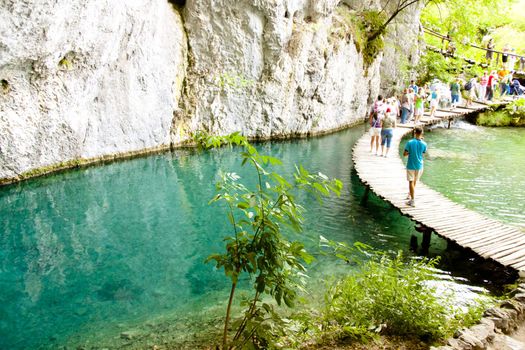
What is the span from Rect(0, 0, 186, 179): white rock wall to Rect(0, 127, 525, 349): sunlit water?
4.33 ft

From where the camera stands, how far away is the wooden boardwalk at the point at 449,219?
332 inches

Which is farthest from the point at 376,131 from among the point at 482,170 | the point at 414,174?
the point at 414,174

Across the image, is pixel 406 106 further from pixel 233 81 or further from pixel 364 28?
pixel 233 81

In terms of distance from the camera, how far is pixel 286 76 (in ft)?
74.2

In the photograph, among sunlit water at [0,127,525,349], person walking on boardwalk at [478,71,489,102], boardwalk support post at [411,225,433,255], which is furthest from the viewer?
person walking on boardwalk at [478,71,489,102]

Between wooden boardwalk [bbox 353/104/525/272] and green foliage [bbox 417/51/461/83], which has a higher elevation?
green foliage [bbox 417/51/461/83]

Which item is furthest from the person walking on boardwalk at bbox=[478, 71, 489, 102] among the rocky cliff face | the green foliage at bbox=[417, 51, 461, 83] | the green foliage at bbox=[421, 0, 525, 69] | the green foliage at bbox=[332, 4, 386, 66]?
the rocky cliff face

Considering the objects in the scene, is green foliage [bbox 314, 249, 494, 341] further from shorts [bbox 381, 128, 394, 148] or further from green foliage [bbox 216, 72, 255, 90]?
green foliage [bbox 216, 72, 255, 90]

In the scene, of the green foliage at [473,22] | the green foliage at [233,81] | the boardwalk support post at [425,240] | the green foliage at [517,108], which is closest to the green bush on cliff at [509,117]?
the green foliage at [517,108]

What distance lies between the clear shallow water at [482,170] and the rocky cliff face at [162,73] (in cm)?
773

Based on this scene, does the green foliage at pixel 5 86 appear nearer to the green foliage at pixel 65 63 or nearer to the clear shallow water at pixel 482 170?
the green foliage at pixel 65 63

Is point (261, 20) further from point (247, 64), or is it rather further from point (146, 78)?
point (146, 78)

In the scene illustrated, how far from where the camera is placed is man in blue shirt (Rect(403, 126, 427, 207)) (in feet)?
34.3

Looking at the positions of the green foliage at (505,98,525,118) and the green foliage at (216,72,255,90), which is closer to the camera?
the green foliage at (216,72,255,90)
